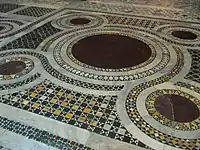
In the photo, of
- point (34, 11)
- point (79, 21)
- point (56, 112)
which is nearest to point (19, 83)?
point (56, 112)

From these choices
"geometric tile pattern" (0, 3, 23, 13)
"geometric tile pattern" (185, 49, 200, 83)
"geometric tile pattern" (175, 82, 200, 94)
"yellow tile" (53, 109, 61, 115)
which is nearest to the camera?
"yellow tile" (53, 109, 61, 115)

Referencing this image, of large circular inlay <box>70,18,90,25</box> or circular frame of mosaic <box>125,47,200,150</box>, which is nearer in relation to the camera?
circular frame of mosaic <box>125,47,200,150</box>

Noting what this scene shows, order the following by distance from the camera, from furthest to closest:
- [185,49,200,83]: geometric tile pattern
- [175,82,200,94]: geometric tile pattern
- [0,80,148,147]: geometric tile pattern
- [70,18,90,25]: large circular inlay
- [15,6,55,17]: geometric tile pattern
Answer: [15,6,55,17]: geometric tile pattern, [70,18,90,25]: large circular inlay, [185,49,200,83]: geometric tile pattern, [175,82,200,94]: geometric tile pattern, [0,80,148,147]: geometric tile pattern

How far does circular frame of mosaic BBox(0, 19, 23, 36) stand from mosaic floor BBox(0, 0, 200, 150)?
0.01 metres

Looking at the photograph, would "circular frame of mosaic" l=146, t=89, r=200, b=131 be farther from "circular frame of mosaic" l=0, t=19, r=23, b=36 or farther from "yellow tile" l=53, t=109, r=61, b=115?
"circular frame of mosaic" l=0, t=19, r=23, b=36

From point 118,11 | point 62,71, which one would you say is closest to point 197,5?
point 118,11

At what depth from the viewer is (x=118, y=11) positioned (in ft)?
12.5

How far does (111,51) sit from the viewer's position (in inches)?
98.5

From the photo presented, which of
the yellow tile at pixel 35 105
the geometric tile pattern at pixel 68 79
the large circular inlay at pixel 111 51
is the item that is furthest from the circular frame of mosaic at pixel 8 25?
the yellow tile at pixel 35 105

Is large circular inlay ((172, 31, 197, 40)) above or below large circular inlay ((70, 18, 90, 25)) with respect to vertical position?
above

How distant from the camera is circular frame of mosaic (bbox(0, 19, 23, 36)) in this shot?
3.02 meters

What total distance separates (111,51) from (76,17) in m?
1.34

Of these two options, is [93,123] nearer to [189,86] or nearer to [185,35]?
[189,86]

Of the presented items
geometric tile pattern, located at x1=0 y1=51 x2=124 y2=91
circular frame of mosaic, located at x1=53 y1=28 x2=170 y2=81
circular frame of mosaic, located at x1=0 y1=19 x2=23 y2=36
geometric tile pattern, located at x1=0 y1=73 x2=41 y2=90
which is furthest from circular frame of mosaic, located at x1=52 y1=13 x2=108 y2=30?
geometric tile pattern, located at x1=0 y1=73 x2=41 y2=90
